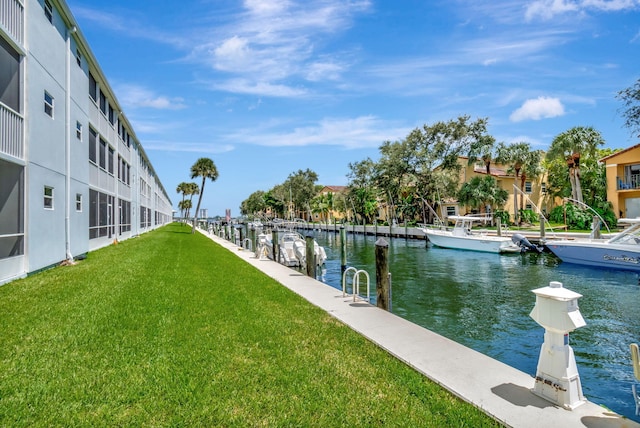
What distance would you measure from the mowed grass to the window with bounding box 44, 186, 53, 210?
4237 mm

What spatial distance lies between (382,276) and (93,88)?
724 inches

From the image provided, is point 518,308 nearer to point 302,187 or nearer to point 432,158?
point 432,158

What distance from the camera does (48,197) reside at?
12883 millimetres

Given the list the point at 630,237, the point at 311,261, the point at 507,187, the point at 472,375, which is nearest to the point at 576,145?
the point at 507,187

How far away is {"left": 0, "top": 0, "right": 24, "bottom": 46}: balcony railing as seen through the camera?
10047 millimetres

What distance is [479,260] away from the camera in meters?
25.6

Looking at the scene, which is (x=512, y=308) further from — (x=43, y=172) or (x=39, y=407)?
(x=43, y=172)

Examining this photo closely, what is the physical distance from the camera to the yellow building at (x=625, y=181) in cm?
3647

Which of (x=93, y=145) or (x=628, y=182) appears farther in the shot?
Answer: (x=628, y=182)

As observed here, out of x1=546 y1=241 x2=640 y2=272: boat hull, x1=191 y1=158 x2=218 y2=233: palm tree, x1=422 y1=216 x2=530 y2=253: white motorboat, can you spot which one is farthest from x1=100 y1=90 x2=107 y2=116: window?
x1=191 y1=158 x2=218 y2=233: palm tree

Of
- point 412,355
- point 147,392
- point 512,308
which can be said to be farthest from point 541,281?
point 147,392

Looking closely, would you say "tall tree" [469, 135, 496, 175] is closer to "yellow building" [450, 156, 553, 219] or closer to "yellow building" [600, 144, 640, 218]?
"yellow building" [450, 156, 553, 219]

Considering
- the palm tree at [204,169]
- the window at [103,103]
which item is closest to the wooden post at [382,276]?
the window at [103,103]

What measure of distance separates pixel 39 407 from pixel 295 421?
2.60 meters
